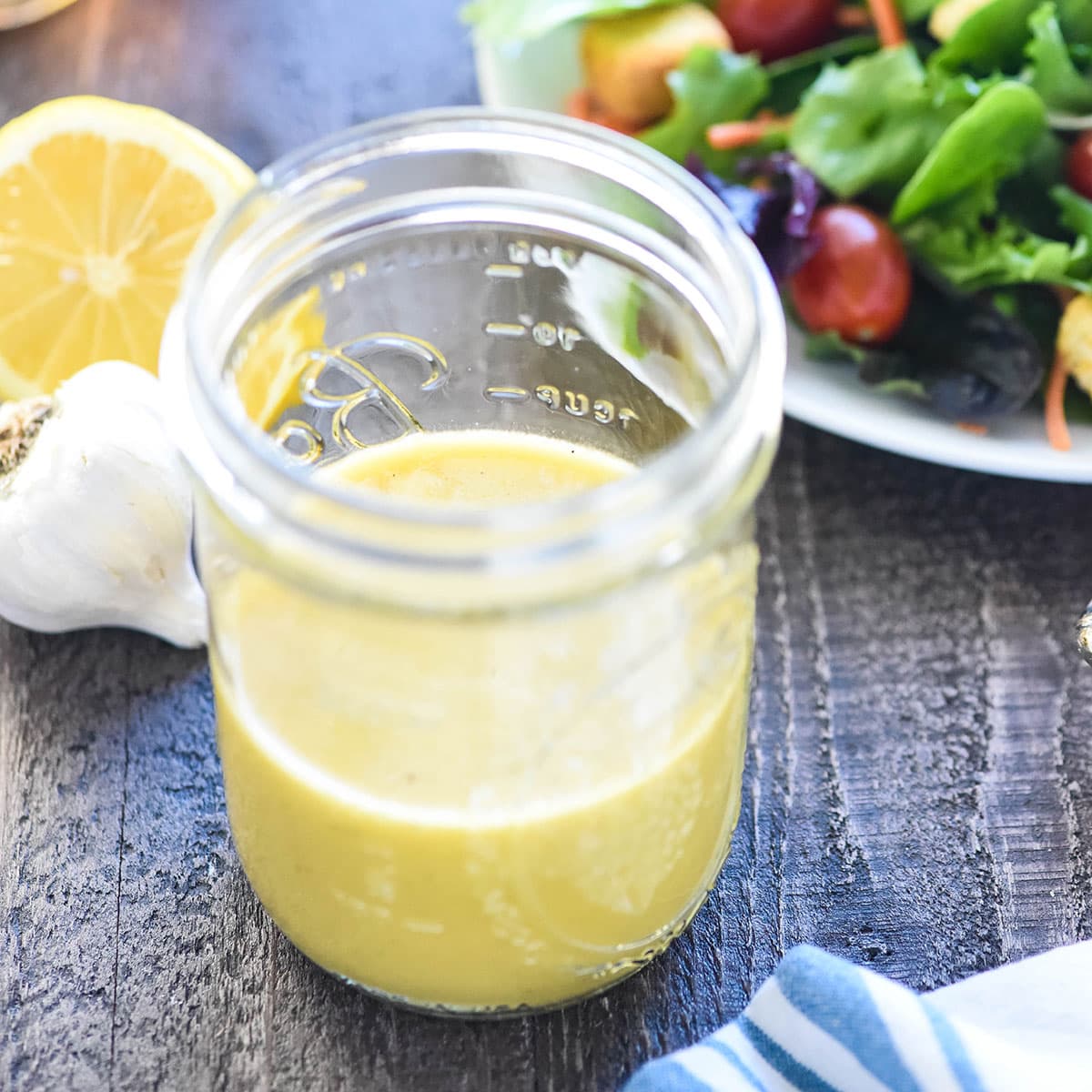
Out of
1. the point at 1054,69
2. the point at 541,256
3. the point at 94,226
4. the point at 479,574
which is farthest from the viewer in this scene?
the point at 1054,69

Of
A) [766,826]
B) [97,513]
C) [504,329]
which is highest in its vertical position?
[504,329]

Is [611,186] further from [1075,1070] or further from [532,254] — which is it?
[1075,1070]

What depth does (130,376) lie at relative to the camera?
833 millimetres

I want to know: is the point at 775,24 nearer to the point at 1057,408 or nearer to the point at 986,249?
the point at 986,249

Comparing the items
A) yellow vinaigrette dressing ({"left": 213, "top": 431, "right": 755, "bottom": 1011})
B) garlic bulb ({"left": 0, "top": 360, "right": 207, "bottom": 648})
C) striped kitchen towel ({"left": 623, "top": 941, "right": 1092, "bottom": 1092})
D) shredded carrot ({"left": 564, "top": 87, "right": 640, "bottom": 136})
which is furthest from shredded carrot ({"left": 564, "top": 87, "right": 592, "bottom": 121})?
striped kitchen towel ({"left": 623, "top": 941, "right": 1092, "bottom": 1092})

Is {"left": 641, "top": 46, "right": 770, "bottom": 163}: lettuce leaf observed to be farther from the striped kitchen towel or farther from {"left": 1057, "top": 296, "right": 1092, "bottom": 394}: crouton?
the striped kitchen towel

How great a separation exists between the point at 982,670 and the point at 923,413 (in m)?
0.20

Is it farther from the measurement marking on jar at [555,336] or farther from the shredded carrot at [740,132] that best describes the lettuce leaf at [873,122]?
the measurement marking on jar at [555,336]

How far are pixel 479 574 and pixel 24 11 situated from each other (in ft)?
3.26

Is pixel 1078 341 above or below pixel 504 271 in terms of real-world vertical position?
below

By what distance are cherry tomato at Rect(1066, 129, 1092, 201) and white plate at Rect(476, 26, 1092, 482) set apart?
180 mm

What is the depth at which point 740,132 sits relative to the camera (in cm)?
105

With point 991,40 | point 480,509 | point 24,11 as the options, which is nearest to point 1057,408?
point 991,40

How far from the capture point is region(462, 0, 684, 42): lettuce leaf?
3.49ft
